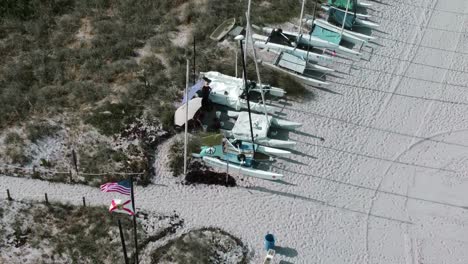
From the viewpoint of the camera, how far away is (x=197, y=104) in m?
28.4

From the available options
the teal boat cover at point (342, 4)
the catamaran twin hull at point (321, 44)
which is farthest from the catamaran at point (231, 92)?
the teal boat cover at point (342, 4)

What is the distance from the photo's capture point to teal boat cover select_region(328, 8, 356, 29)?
35.6 m

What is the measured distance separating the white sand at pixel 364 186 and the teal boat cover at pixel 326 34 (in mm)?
1759

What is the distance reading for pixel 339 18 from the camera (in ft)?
117

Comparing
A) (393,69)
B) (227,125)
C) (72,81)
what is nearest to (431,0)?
(393,69)

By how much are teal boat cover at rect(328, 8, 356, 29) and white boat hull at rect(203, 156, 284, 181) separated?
13224mm

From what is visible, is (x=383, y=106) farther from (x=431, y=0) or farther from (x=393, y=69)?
(x=431, y=0)

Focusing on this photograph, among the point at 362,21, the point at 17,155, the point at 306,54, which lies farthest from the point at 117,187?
the point at 362,21

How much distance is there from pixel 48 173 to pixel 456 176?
61.5ft

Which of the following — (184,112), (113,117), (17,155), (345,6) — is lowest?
(17,155)

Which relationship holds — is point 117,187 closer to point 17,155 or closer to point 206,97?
point 17,155

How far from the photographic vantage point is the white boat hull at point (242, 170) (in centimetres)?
2648

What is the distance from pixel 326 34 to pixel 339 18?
1.77 metres

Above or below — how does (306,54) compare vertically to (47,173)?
above
